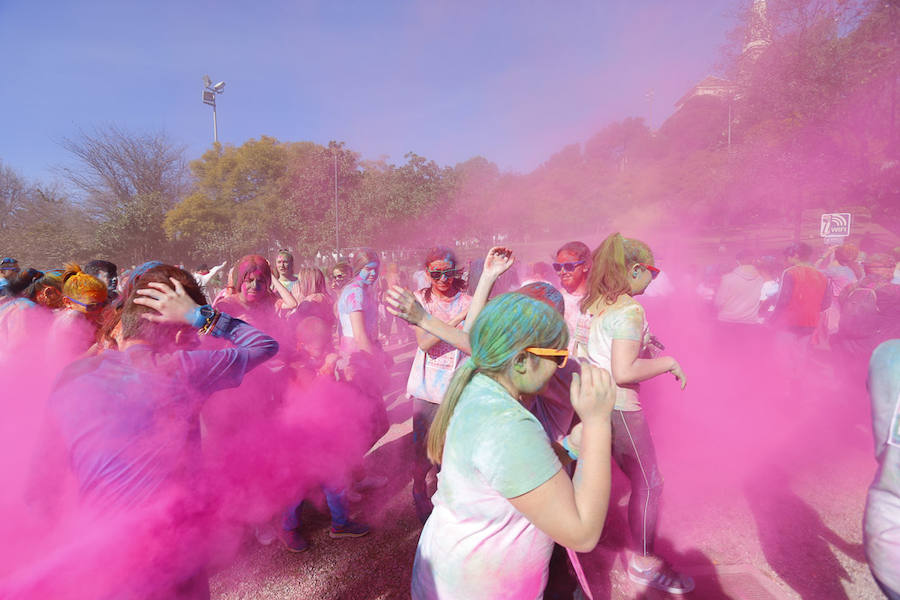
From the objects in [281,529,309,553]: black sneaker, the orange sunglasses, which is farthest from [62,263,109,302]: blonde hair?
the orange sunglasses

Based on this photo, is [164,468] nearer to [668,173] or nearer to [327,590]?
[327,590]

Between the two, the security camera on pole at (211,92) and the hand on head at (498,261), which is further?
the security camera on pole at (211,92)

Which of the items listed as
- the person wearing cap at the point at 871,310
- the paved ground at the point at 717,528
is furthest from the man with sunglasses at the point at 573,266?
the person wearing cap at the point at 871,310

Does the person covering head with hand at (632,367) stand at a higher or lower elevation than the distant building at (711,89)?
lower

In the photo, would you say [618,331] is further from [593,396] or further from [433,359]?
[593,396]

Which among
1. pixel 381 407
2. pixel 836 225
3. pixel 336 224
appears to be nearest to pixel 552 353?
pixel 381 407

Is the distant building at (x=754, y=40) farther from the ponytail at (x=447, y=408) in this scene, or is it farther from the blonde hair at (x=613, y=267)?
the ponytail at (x=447, y=408)

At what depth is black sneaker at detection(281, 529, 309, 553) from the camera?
285 centimetres

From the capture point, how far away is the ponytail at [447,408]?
139 centimetres

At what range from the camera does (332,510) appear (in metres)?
2.96

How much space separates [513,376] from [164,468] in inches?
47.6

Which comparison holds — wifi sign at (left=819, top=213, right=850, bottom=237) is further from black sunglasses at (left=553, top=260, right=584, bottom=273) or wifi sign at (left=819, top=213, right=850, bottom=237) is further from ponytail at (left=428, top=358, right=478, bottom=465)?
ponytail at (left=428, top=358, right=478, bottom=465)

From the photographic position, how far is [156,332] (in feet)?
4.91

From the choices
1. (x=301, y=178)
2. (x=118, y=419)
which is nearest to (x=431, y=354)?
(x=118, y=419)
